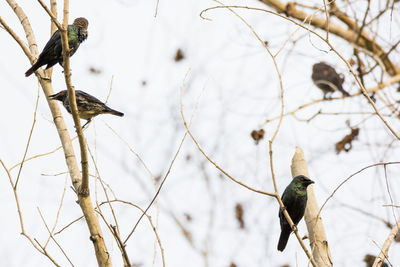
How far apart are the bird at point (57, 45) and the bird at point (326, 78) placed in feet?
10.5

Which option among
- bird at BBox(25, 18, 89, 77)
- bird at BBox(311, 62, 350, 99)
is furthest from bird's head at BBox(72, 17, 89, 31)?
bird at BBox(311, 62, 350, 99)

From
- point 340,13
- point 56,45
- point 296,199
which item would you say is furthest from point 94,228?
point 340,13

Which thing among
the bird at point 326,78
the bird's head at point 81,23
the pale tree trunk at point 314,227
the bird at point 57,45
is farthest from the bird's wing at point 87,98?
the bird at point 326,78

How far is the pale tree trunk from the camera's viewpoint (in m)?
2.91

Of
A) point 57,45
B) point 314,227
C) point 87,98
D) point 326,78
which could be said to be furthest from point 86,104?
point 326,78

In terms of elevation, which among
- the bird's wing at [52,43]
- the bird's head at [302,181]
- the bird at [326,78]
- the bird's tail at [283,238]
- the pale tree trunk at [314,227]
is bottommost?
the pale tree trunk at [314,227]

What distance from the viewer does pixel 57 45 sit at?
433 cm

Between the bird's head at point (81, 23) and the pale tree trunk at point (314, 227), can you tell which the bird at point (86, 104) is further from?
the pale tree trunk at point (314, 227)

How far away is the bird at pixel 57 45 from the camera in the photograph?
4.07 meters

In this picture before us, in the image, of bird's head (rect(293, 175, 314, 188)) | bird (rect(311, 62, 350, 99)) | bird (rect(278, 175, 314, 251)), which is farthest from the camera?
bird (rect(311, 62, 350, 99))

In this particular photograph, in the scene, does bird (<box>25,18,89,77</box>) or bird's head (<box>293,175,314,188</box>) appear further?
bird (<box>25,18,89,77</box>)

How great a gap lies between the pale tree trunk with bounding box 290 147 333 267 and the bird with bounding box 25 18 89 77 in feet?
6.25

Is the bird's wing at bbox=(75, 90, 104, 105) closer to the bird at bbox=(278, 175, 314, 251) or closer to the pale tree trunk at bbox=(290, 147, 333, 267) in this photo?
the bird at bbox=(278, 175, 314, 251)

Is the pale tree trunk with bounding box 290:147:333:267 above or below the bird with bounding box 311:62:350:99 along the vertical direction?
below
